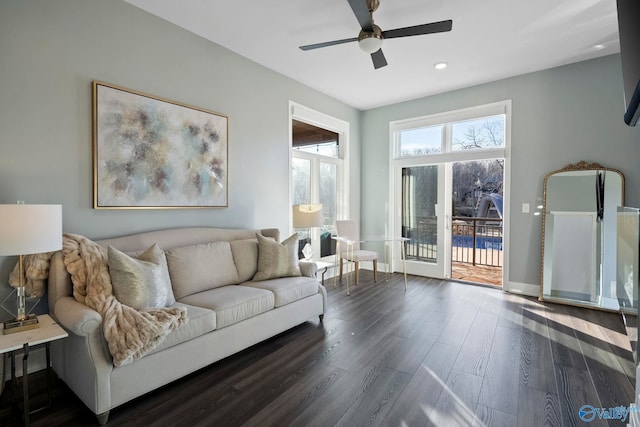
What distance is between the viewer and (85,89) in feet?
8.19

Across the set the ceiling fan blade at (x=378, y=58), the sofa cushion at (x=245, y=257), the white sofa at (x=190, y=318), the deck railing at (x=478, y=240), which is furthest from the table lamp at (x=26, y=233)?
the deck railing at (x=478, y=240)

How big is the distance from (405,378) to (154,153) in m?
2.83

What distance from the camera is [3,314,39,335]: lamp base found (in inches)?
71.5

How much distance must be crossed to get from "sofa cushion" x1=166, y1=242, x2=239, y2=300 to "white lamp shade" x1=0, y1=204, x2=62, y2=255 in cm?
87

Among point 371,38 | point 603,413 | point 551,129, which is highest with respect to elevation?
point 371,38

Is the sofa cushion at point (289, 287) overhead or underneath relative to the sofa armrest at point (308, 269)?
underneath

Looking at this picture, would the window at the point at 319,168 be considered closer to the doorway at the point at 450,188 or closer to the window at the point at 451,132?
the doorway at the point at 450,188

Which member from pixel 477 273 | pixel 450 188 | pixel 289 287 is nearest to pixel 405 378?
pixel 289 287

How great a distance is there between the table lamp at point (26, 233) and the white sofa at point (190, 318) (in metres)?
0.19

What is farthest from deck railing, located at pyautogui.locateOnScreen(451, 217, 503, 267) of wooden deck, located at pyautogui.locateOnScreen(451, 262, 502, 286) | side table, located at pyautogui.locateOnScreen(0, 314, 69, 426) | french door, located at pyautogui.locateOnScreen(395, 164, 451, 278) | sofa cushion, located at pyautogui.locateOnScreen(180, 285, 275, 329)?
side table, located at pyautogui.locateOnScreen(0, 314, 69, 426)

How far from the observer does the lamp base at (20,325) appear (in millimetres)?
1815

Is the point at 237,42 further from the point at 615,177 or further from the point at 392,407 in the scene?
the point at 615,177

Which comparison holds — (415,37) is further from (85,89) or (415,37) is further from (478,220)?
(478,220)

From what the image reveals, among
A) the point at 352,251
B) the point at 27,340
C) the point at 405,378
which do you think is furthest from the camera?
the point at 352,251
